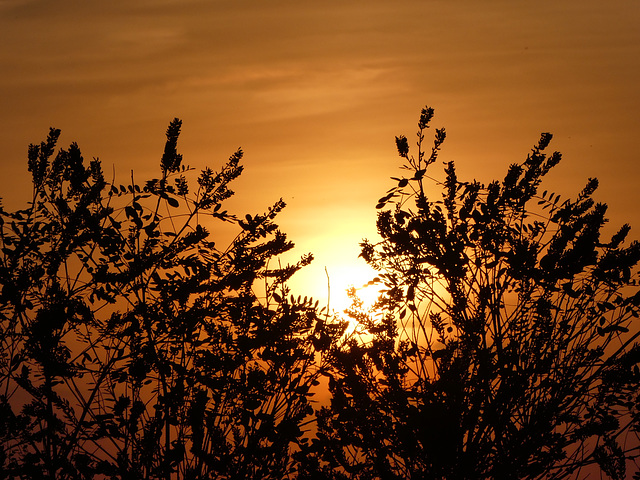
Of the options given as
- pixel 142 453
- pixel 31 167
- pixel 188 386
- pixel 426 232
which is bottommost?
pixel 142 453

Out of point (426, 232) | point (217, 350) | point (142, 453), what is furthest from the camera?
point (426, 232)

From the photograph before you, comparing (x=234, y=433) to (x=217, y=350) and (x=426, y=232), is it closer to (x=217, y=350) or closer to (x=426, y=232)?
(x=217, y=350)

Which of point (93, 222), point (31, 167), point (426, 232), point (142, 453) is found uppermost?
point (31, 167)

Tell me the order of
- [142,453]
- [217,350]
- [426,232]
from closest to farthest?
[142,453] < [217,350] < [426,232]

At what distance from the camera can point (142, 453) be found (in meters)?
10.0

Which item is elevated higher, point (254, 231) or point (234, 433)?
point (254, 231)

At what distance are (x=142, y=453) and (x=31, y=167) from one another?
14.1 ft

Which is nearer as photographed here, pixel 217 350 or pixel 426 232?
pixel 217 350

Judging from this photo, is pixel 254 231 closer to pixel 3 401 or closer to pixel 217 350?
pixel 217 350

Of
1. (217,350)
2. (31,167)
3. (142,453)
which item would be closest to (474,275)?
(217,350)

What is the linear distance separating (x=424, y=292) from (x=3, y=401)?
555 centimetres

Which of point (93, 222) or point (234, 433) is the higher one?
point (93, 222)

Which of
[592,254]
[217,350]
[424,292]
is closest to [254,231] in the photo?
[217,350]

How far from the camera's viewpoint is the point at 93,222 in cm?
1088
